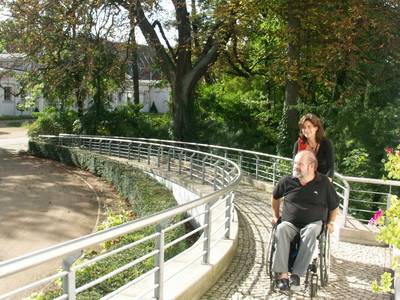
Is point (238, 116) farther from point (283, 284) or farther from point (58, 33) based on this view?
point (283, 284)

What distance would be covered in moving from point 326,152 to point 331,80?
13.9m

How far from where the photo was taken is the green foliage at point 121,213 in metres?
6.79

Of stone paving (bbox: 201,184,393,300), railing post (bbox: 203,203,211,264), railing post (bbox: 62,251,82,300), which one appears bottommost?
stone paving (bbox: 201,184,393,300)

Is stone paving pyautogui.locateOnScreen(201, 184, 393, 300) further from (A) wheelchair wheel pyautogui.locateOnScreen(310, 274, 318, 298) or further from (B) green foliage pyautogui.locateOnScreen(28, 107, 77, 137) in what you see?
(B) green foliage pyautogui.locateOnScreen(28, 107, 77, 137)

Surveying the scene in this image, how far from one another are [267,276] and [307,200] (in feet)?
4.30

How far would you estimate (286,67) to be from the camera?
18391 mm

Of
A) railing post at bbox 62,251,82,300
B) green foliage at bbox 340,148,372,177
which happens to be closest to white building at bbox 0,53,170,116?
green foliage at bbox 340,148,372,177

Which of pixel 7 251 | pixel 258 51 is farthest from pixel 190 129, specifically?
pixel 7 251

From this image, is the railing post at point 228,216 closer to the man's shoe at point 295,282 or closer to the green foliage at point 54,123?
the man's shoe at point 295,282

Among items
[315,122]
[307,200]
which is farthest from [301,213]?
[315,122]

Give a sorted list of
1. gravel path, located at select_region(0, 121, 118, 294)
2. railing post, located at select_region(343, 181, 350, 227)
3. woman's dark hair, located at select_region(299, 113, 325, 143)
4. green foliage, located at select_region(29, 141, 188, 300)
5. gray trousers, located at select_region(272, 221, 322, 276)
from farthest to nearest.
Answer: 1. gravel path, located at select_region(0, 121, 118, 294)
2. railing post, located at select_region(343, 181, 350, 227)
3. green foliage, located at select_region(29, 141, 188, 300)
4. woman's dark hair, located at select_region(299, 113, 325, 143)
5. gray trousers, located at select_region(272, 221, 322, 276)

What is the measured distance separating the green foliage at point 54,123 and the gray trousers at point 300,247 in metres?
31.0

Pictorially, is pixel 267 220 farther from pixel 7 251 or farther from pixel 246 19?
pixel 246 19

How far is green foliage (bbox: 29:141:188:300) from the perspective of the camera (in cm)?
679
